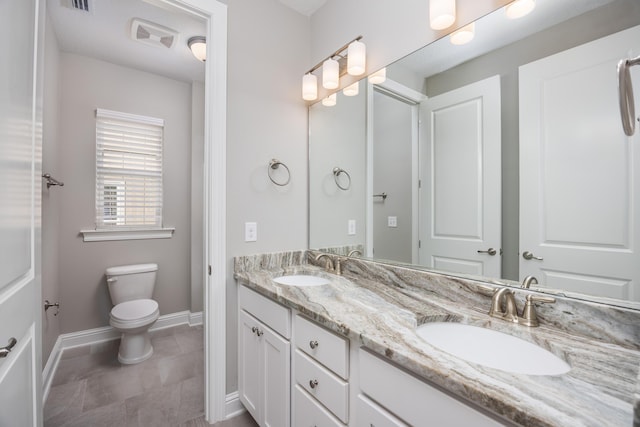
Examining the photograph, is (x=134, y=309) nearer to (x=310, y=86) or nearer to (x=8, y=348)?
(x=8, y=348)

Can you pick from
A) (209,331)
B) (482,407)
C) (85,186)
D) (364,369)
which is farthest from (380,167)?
(85,186)

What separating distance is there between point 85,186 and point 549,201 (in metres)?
3.31

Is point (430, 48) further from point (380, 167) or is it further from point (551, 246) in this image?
point (551, 246)

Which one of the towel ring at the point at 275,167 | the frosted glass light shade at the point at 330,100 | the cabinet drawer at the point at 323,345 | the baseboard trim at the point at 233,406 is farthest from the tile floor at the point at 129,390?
the frosted glass light shade at the point at 330,100

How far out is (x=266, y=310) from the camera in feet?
4.55

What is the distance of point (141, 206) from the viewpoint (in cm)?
283

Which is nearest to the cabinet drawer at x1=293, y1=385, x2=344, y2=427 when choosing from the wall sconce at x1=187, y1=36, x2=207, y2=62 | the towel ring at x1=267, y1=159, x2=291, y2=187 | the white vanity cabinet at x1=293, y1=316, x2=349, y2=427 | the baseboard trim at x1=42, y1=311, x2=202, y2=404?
the white vanity cabinet at x1=293, y1=316, x2=349, y2=427

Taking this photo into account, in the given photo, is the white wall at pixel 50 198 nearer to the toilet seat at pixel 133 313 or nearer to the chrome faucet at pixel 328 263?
the toilet seat at pixel 133 313

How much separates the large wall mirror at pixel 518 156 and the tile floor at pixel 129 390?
155 centimetres

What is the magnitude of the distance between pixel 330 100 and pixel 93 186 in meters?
2.31

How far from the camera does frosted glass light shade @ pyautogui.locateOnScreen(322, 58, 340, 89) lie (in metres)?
1.76

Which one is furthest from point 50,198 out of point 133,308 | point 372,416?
point 372,416

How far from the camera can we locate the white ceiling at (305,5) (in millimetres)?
1920

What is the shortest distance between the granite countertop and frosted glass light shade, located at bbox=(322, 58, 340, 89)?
128 cm
